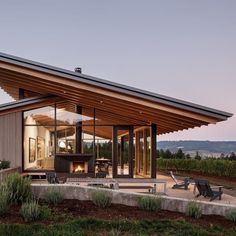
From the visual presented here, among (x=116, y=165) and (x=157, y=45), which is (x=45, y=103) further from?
(x=157, y=45)

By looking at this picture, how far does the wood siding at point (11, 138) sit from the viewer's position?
17312 mm

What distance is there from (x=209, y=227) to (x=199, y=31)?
634 inches

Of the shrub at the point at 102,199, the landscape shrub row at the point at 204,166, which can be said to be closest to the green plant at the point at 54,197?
the shrub at the point at 102,199

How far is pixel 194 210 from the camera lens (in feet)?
24.3

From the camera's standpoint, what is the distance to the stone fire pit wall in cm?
785

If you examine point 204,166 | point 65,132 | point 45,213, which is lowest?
point 204,166

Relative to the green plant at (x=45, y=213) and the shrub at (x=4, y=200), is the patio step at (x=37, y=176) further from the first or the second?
the green plant at (x=45, y=213)

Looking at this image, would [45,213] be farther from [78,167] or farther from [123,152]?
[123,152]

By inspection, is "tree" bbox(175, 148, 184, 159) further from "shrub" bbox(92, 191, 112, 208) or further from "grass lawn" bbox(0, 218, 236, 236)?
"grass lawn" bbox(0, 218, 236, 236)

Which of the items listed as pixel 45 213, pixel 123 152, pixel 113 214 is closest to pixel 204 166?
pixel 123 152

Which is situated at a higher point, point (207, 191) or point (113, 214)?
point (113, 214)

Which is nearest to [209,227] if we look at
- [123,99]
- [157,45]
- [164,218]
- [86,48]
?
[164,218]

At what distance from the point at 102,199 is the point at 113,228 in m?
1.37

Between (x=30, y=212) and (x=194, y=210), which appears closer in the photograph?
(x=30, y=212)
